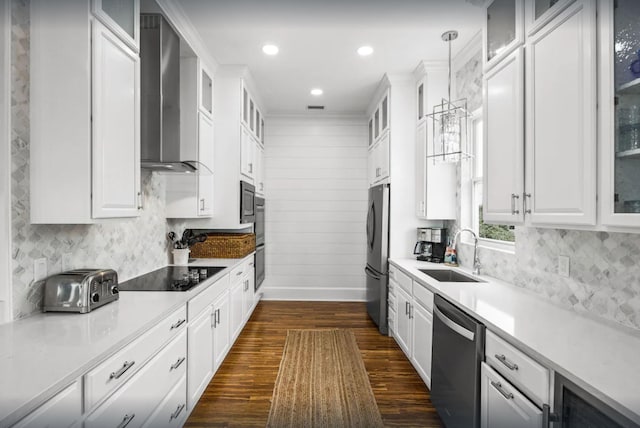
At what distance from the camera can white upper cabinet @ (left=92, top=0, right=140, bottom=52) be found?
4.88 feet

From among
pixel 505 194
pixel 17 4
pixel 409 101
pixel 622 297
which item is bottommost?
pixel 622 297

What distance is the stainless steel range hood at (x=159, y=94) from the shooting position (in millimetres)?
2184

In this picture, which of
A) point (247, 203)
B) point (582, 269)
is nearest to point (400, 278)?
point (582, 269)

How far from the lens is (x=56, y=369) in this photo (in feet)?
3.43

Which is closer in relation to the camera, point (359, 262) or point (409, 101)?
point (409, 101)

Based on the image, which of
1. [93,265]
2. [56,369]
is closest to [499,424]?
[56,369]

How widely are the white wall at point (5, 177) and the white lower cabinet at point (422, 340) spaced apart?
218cm

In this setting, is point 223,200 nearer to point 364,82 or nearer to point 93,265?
point 93,265

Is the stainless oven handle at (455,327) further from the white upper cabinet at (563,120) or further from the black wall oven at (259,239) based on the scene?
the black wall oven at (259,239)

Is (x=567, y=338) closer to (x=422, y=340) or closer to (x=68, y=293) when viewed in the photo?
(x=422, y=340)

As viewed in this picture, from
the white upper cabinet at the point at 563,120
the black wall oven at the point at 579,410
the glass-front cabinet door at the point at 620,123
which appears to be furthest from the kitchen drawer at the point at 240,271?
the glass-front cabinet door at the point at 620,123

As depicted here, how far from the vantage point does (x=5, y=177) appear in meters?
1.42

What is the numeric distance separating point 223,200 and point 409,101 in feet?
6.85

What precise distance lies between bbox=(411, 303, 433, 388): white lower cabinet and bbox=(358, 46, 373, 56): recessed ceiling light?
213 cm
